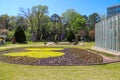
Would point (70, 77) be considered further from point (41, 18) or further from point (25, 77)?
point (41, 18)

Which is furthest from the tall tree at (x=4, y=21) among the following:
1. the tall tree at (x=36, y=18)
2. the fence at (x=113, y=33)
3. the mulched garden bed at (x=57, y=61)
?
the mulched garden bed at (x=57, y=61)

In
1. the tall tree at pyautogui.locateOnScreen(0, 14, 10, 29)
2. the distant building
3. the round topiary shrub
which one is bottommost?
the round topiary shrub

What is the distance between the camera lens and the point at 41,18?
257 ft

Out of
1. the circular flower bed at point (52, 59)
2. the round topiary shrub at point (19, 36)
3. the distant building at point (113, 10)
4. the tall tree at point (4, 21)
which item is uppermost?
the distant building at point (113, 10)

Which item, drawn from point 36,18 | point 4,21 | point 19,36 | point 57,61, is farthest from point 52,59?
point 4,21

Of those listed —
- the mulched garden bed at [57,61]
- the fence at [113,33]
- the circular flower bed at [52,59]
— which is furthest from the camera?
the fence at [113,33]

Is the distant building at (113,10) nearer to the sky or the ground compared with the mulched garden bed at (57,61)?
nearer to the sky

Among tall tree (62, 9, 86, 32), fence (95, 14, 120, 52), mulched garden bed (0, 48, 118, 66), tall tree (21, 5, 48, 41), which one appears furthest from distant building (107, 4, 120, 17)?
mulched garden bed (0, 48, 118, 66)

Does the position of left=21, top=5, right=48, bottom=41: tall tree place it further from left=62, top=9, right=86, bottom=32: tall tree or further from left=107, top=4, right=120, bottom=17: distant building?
left=107, top=4, right=120, bottom=17: distant building

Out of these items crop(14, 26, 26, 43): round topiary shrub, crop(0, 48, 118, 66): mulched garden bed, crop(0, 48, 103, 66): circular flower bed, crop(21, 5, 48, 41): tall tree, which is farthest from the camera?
crop(21, 5, 48, 41): tall tree

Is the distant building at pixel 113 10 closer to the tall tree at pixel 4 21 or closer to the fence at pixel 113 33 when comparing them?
the tall tree at pixel 4 21

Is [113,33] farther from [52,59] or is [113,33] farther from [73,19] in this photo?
[73,19]

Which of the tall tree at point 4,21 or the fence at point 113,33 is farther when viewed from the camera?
the tall tree at point 4,21

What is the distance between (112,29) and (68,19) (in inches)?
2447
